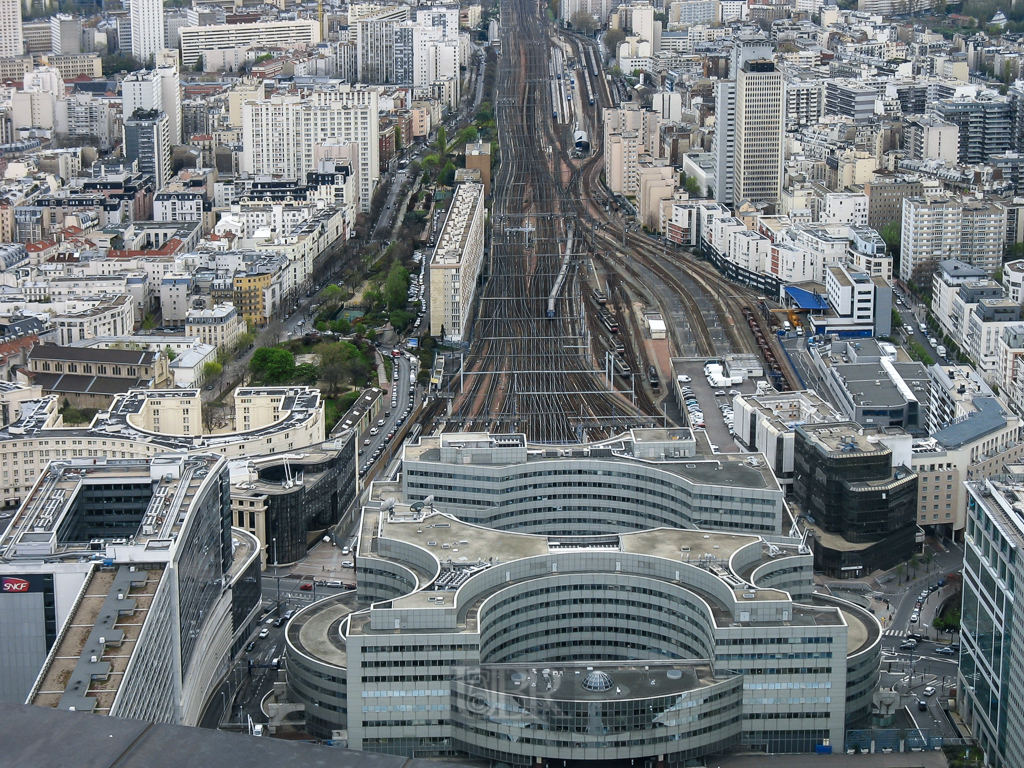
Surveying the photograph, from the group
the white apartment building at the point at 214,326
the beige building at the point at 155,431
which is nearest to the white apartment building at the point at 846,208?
the white apartment building at the point at 214,326

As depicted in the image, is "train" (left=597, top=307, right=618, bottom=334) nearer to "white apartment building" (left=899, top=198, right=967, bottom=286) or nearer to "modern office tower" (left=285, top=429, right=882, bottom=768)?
"white apartment building" (left=899, top=198, right=967, bottom=286)

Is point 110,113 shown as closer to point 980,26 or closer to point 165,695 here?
point 980,26

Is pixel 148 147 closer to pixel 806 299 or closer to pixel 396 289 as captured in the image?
pixel 396 289

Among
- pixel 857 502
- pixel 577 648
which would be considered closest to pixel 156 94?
pixel 857 502

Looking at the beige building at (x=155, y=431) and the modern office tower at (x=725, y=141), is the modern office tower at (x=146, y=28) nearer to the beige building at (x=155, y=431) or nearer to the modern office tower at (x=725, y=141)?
the modern office tower at (x=725, y=141)

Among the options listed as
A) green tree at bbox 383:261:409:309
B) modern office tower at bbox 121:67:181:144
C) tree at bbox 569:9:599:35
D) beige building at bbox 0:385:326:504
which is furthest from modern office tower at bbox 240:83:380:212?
tree at bbox 569:9:599:35

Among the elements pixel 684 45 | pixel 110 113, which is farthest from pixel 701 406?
pixel 684 45
